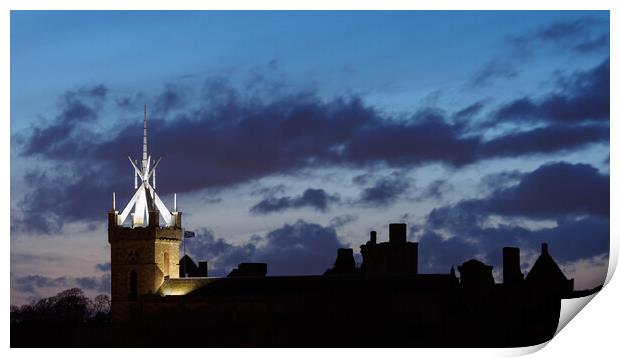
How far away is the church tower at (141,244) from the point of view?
175ft

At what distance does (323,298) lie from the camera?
162ft

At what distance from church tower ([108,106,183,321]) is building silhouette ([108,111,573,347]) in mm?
38

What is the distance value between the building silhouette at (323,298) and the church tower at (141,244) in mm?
38

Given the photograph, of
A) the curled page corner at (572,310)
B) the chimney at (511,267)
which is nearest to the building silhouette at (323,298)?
the chimney at (511,267)

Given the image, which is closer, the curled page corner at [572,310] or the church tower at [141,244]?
the curled page corner at [572,310]

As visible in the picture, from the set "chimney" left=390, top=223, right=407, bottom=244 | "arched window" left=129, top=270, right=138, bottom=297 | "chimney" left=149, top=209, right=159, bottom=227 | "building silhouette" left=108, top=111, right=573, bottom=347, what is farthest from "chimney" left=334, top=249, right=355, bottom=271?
"arched window" left=129, top=270, right=138, bottom=297

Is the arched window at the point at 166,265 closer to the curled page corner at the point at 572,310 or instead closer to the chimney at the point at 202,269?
the chimney at the point at 202,269

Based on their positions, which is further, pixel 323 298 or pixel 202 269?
pixel 202 269

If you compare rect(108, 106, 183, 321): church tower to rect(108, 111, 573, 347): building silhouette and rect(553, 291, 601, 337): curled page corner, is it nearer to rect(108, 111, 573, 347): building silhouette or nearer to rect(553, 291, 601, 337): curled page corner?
rect(108, 111, 573, 347): building silhouette

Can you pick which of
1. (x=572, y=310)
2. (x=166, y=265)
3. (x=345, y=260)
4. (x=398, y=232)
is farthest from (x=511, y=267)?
(x=572, y=310)

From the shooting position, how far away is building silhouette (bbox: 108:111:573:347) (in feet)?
147

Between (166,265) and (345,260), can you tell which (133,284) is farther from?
(345,260)

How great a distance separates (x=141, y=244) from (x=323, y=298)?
838cm
